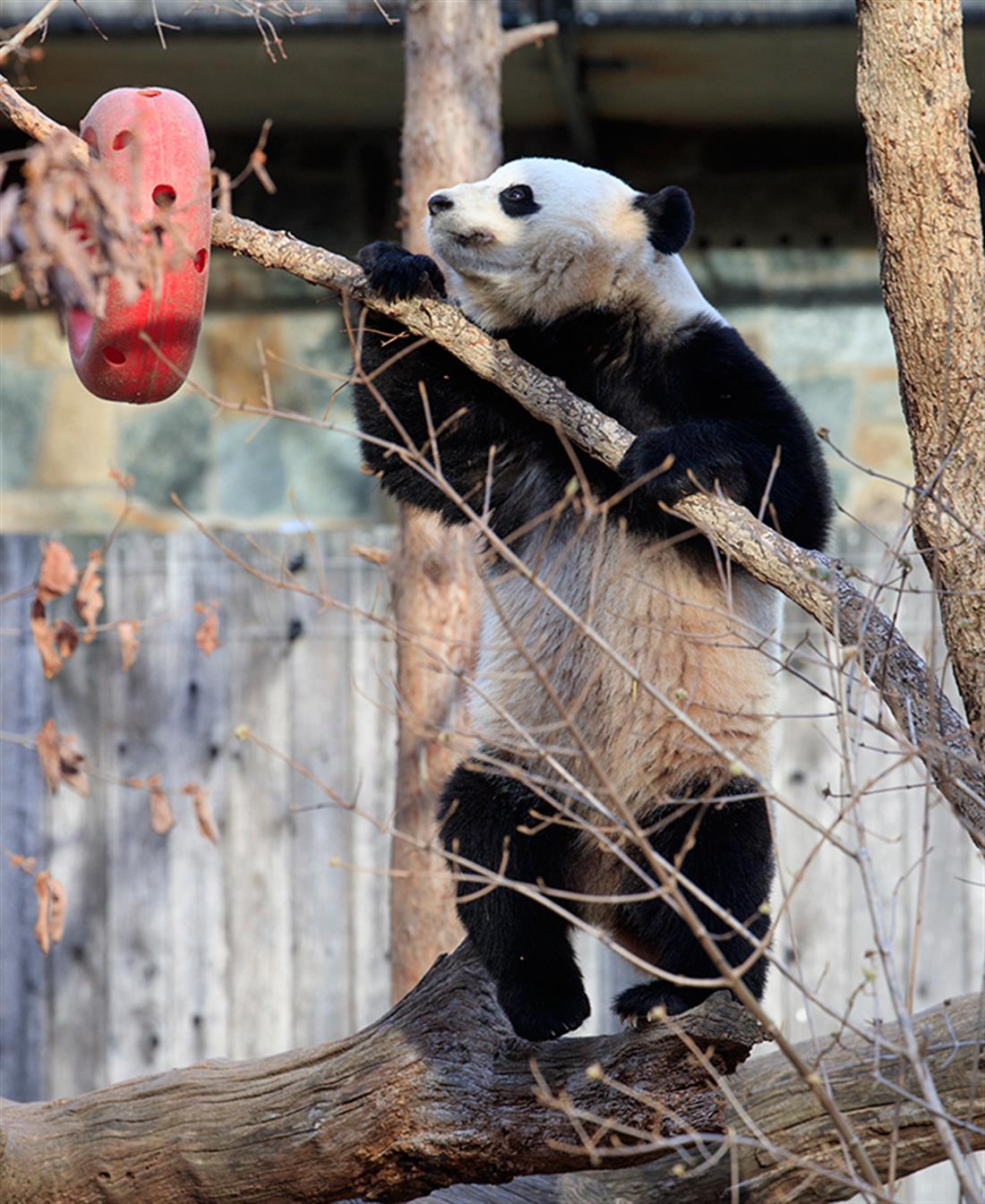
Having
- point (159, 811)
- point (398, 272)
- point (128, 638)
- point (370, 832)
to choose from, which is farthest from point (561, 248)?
point (370, 832)

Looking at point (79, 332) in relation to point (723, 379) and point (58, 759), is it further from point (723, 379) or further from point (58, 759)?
point (723, 379)

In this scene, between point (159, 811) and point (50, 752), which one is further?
point (159, 811)

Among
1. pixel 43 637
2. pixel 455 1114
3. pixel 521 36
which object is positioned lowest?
pixel 455 1114

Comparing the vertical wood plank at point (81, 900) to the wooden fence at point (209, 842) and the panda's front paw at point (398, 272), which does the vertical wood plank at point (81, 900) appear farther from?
the panda's front paw at point (398, 272)

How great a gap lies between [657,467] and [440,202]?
982mm

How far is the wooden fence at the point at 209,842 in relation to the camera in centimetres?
594

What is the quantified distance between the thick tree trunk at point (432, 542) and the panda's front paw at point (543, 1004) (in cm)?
164

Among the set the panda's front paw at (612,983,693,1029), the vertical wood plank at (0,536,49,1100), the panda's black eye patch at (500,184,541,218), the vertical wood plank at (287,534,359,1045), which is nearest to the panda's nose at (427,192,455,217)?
the panda's black eye patch at (500,184,541,218)

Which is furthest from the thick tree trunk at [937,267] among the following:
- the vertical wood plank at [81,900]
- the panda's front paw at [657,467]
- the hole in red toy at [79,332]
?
the vertical wood plank at [81,900]

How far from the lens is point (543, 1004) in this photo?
3.72 metres

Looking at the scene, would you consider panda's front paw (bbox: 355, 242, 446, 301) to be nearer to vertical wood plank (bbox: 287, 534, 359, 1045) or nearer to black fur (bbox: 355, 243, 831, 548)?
black fur (bbox: 355, 243, 831, 548)

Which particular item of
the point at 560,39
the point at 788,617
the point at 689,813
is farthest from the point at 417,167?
the point at 689,813

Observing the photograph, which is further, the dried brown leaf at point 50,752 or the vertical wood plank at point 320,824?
the vertical wood plank at point 320,824

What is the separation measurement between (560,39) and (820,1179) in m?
4.60
